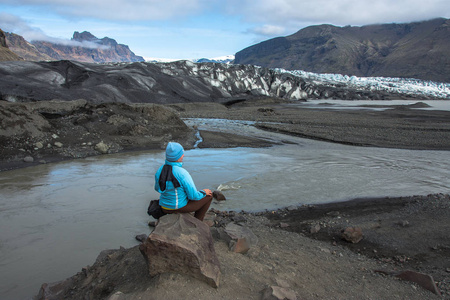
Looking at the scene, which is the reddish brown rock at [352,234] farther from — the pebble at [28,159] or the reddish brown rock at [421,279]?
the pebble at [28,159]

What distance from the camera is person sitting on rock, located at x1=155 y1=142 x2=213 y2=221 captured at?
3873mm

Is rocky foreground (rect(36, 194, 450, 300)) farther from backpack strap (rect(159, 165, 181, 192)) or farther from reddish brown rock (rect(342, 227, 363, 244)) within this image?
backpack strap (rect(159, 165, 181, 192))

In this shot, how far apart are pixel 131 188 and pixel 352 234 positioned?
222 inches

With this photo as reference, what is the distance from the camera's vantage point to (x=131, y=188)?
8.70m

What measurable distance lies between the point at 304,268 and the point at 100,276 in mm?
2405

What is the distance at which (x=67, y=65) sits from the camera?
35.5 m

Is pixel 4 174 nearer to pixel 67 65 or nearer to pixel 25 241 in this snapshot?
pixel 25 241

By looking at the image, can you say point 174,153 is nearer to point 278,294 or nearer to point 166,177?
point 166,177

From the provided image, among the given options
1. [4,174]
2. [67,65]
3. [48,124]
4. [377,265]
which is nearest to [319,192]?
[377,265]

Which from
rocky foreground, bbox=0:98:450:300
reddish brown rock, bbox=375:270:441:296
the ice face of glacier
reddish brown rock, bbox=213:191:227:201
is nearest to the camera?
rocky foreground, bbox=0:98:450:300

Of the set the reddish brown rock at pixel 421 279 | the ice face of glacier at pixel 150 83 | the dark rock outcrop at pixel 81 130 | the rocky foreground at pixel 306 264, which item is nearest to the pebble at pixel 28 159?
the dark rock outcrop at pixel 81 130

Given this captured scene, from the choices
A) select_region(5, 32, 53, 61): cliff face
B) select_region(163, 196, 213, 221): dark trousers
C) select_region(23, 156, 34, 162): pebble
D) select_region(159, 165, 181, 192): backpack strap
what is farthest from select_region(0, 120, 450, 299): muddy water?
select_region(5, 32, 53, 61): cliff face

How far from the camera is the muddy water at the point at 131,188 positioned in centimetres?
511

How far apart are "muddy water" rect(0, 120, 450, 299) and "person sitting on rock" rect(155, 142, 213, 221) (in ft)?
6.12
